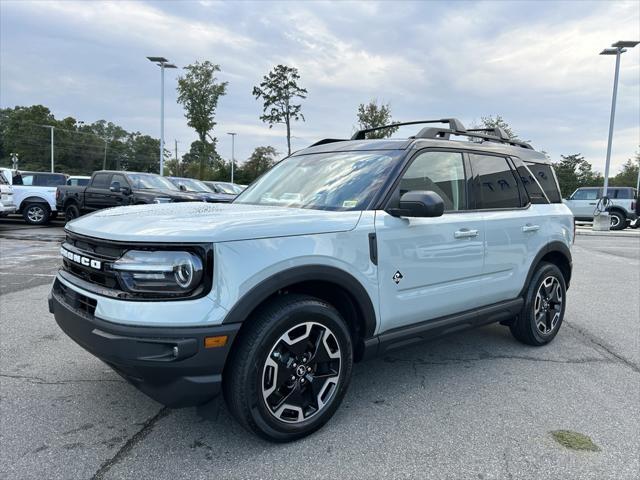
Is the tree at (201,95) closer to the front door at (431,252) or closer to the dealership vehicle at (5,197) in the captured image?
the dealership vehicle at (5,197)

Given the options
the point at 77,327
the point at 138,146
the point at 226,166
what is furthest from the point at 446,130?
the point at 138,146

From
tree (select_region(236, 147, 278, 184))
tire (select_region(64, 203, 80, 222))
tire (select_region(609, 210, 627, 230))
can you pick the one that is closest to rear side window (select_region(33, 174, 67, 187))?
tire (select_region(64, 203, 80, 222))

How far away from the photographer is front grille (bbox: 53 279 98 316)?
2455mm

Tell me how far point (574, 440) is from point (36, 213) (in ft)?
58.2

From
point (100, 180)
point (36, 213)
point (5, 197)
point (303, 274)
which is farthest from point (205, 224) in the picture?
point (36, 213)

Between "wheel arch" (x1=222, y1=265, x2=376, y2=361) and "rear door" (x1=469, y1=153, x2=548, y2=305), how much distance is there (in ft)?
4.25

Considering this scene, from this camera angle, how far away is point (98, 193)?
13.9 metres

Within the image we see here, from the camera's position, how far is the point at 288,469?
238 centimetres

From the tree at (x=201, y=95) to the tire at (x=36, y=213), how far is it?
15.9m

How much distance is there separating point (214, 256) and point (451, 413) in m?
1.90

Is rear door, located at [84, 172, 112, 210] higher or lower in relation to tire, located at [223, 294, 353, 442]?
higher

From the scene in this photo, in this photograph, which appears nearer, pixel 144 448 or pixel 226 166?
pixel 144 448

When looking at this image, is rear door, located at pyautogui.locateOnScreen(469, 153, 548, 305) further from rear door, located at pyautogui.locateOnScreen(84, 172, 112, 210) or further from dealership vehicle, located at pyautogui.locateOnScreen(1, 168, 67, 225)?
dealership vehicle, located at pyautogui.locateOnScreen(1, 168, 67, 225)

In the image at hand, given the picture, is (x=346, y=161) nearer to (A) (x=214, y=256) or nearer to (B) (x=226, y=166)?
(A) (x=214, y=256)
